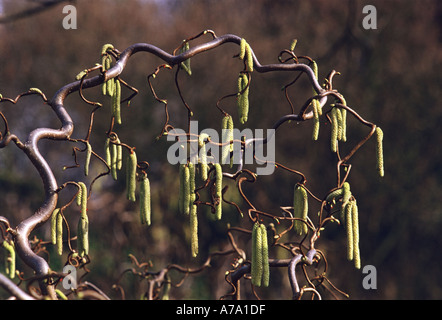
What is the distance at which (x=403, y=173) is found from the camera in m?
4.23

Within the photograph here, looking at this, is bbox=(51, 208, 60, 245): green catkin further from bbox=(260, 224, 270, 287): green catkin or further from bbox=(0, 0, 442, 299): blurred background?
bbox=(0, 0, 442, 299): blurred background

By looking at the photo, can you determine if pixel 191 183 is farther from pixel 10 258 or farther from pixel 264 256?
pixel 10 258

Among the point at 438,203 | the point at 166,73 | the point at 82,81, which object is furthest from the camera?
the point at 166,73

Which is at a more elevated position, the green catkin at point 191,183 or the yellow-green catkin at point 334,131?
the yellow-green catkin at point 334,131

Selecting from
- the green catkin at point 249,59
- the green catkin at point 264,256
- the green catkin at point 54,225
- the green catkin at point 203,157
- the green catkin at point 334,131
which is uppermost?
the green catkin at point 249,59

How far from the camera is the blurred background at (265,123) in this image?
4223 millimetres

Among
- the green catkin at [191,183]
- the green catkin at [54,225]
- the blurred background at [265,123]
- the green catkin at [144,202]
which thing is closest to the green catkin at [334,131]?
the green catkin at [191,183]

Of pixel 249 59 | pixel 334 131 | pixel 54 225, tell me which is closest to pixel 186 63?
pixel 249 59

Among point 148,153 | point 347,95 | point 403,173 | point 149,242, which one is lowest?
point 149,242

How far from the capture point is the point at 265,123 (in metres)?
4.36

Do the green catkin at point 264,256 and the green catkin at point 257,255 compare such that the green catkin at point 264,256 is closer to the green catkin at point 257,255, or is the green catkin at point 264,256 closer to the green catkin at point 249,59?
the green catkin at point 257,255
